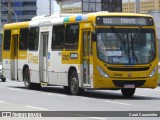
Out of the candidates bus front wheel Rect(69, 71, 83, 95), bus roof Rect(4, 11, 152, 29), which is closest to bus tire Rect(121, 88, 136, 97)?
bus front wheel Rect(69, 71, 83, 95)

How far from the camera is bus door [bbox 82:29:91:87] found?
23750mm

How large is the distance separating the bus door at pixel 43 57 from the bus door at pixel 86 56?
3.97 metres

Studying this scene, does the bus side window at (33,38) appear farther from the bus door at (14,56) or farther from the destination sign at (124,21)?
the destination sign at (124,21)

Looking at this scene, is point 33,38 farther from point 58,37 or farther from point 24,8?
point 24,8

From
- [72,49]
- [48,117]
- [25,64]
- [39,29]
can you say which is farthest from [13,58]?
[48,117]

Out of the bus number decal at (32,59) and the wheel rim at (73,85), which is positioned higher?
the bus number decal at (32,59)

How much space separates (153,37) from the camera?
23.9 metres

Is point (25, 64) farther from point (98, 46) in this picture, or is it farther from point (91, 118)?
point (91, 118)

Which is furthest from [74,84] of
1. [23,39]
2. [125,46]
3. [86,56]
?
Answer: [23,39]

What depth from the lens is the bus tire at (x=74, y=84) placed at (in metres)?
24.6

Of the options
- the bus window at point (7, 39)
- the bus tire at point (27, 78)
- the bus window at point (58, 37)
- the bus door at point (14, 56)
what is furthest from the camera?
the bus window at point (7, 39)

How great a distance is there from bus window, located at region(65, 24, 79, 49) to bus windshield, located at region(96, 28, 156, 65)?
1.57 metres

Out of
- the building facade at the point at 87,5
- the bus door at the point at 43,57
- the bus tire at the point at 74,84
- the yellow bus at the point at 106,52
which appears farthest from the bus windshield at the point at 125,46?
the building facade at the point at 87,5

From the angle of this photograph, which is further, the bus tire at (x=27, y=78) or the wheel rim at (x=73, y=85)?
the bus tire at (x=27, y=78)
